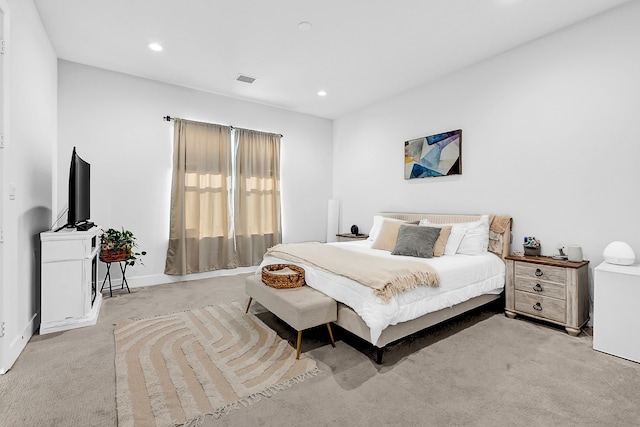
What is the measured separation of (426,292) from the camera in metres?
2.44

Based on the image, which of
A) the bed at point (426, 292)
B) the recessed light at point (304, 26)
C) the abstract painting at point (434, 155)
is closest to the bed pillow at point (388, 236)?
the bed at point (426, 292)

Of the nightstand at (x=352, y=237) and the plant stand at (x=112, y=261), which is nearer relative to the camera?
the plant stand at (x=112, y=261)

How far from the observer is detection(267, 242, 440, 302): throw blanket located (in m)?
2.19

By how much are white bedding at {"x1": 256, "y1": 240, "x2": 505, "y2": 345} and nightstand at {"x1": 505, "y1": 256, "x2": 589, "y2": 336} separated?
18 centimetres

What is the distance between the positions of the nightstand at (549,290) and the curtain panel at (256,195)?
11.7 feet

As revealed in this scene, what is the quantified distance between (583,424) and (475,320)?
1.47 metres

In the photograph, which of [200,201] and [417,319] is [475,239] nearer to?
[417,319]

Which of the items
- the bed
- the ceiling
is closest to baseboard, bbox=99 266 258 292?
the bed

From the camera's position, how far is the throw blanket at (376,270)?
219 cm

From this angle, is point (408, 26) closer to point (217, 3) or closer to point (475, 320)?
point (217, 3)

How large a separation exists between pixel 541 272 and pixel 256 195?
13.1 feet

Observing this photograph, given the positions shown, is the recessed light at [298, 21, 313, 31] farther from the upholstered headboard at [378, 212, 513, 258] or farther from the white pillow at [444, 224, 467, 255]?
the upholstered headboard at [378, 212, 513, 258]

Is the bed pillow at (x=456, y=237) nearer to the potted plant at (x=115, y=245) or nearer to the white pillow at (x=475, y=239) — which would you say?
the white pillow at (x=475, y=239)

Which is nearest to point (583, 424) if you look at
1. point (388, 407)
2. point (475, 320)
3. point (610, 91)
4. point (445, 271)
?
point (388, 407)
